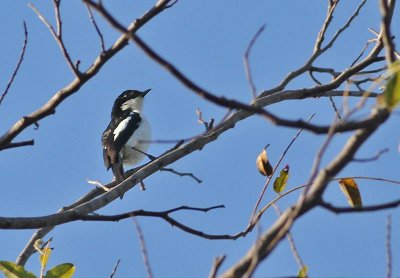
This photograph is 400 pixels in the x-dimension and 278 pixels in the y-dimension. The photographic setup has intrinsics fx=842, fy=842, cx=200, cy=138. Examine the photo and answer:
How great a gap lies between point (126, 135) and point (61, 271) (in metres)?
7.77

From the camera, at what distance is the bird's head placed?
12.4 meters

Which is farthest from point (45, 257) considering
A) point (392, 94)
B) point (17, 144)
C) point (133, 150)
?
point (133, 150)

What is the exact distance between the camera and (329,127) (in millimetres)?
2082

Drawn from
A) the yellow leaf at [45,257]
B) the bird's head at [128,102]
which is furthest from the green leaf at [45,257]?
the bird's head at [128,102]

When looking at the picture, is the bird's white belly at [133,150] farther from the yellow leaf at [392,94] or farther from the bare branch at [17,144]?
the yellow leaf at [392,94]

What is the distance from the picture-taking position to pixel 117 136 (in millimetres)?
10867

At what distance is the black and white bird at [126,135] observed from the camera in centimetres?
1014

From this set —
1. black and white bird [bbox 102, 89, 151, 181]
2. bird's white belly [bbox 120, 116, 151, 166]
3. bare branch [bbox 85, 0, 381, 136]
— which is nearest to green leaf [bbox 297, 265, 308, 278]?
bare branch [bbox 85, 0, 381, 136]

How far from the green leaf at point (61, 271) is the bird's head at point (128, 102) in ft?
30.0

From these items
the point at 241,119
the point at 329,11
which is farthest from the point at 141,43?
the point at 241,119

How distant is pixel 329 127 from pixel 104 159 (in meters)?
8.36

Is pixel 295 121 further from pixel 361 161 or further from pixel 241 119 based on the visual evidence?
pixel 241 119

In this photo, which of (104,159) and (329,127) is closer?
(329,127)

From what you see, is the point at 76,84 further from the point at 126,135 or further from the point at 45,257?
the point at 126,135
